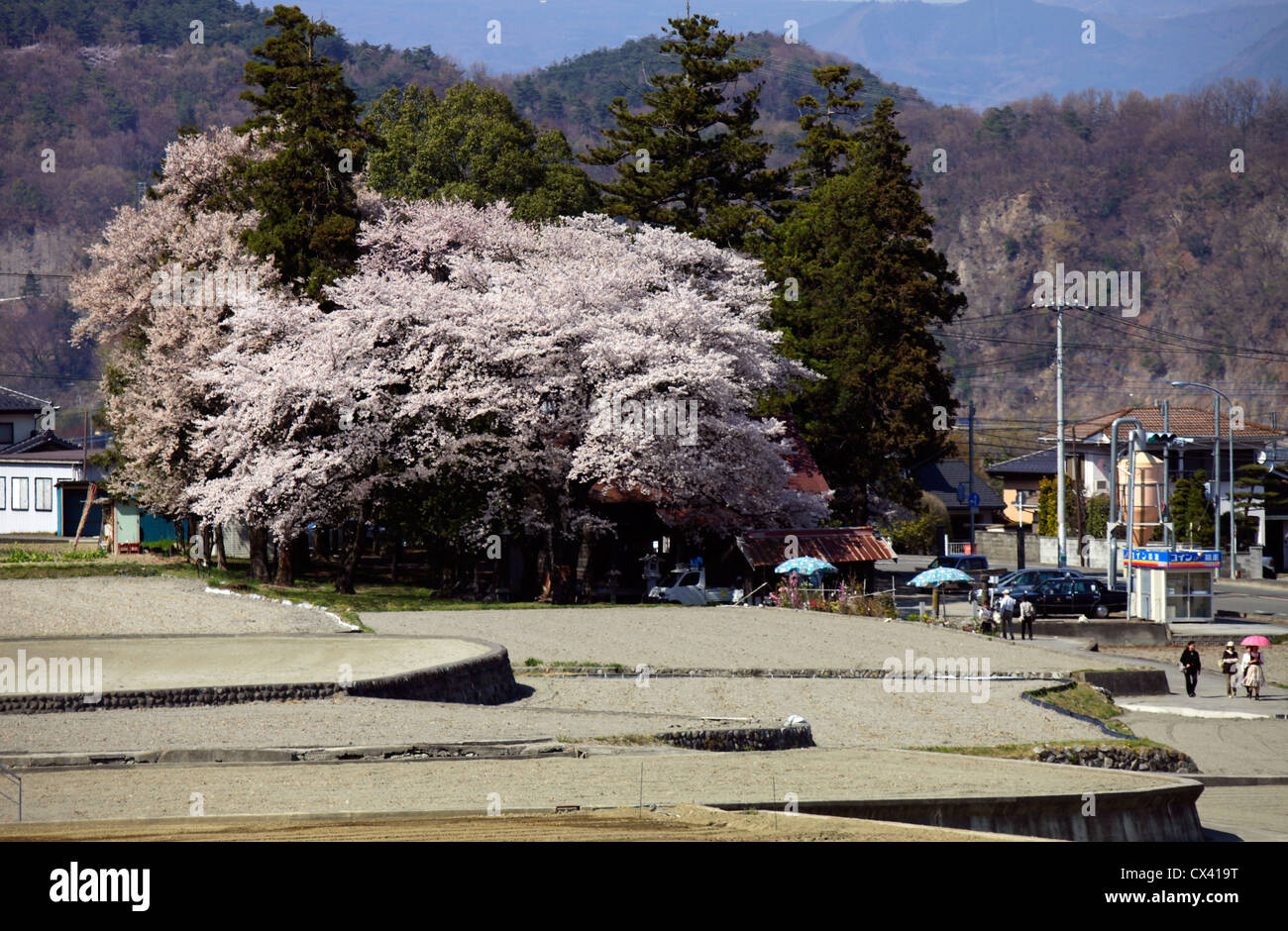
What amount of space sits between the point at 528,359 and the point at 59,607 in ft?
53.4

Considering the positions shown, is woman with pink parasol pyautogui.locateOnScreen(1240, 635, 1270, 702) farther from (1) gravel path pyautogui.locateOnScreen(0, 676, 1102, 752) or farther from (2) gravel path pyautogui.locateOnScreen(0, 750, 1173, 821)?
(2) gravel path pyautogui.locateOnScreen(0, 750, 1173, 821)

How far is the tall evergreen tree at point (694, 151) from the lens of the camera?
6694 cm

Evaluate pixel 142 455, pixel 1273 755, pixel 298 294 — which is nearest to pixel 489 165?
pixel 298 294

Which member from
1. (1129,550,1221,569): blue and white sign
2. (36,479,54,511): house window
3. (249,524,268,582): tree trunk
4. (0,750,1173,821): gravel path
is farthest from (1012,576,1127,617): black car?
(36,479,54,511): house window

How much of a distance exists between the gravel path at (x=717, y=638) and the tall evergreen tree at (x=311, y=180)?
1591 centimetres

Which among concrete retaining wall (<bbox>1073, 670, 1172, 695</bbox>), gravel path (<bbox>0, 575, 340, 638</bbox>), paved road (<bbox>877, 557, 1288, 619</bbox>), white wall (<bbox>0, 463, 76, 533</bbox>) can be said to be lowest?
concrete retaining wall (<bbox>1073, 670, 1172, 695</bbox>)

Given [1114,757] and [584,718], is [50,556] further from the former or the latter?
[1114,757]

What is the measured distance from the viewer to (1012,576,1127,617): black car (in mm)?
45469

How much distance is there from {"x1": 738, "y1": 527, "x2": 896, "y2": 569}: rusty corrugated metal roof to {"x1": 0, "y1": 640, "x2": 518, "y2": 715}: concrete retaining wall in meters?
20.2

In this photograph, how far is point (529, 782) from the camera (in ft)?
52.6

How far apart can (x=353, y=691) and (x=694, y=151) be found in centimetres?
5164

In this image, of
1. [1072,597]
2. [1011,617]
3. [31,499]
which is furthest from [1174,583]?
[31,499]
